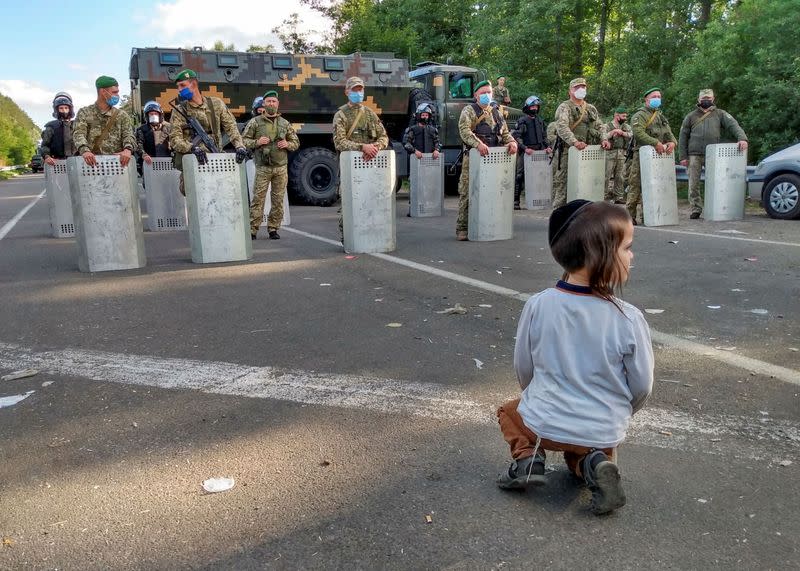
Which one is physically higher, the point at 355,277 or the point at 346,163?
the point at 346,163

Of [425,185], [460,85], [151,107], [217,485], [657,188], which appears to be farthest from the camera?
[460,85]

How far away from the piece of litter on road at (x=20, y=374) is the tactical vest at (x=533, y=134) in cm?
1222

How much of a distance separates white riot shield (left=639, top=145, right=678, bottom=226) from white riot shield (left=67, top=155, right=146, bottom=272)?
739 centimetres

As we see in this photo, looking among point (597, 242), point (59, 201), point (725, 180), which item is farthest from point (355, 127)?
point (597, 242)

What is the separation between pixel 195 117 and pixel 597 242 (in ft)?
25.7

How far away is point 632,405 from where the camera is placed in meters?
2.66

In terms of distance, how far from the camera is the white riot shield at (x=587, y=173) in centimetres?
1080

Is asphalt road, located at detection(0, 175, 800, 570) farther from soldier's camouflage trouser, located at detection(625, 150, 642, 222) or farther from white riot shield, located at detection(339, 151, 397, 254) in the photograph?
soldier's camouflage trouser, located at detection(625, 150, 642, 222)

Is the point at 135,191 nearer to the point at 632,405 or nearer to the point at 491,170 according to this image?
the point at 491,170

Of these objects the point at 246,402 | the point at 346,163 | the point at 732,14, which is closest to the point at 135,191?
the point at 346,163

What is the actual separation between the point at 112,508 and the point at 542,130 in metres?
13.9

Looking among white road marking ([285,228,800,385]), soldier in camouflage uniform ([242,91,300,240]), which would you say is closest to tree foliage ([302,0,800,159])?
soldier in camouflage uniform ([242,91,300,240])

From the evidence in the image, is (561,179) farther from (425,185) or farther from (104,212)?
(104,212)

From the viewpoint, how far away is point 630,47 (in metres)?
19.8
